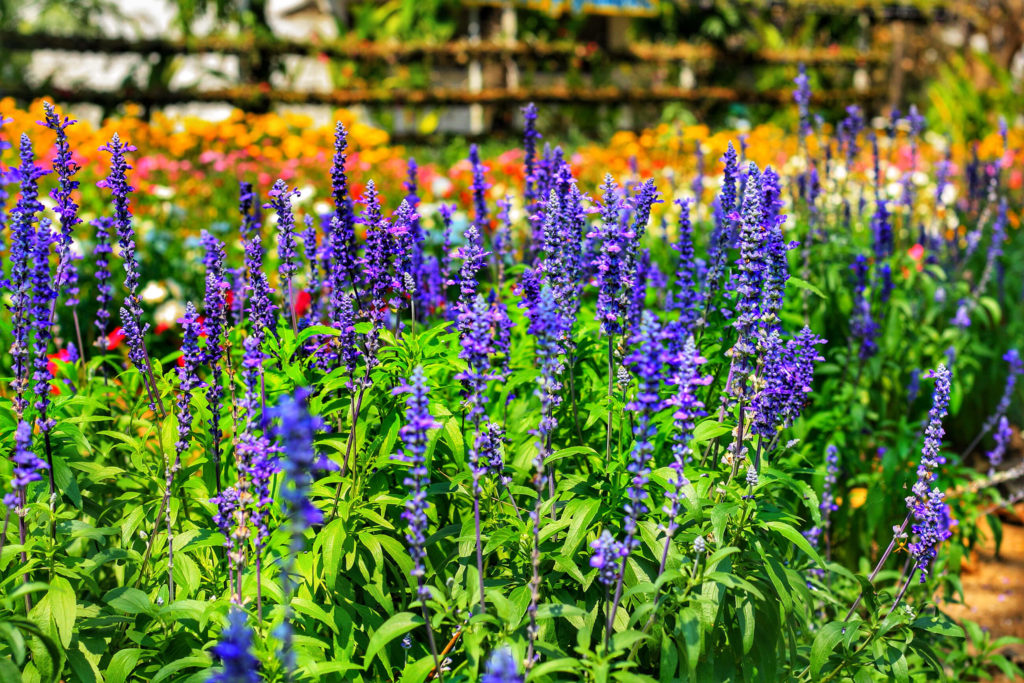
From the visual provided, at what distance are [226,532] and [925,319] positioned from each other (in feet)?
13.1

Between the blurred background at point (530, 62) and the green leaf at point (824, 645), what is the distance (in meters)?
10.8

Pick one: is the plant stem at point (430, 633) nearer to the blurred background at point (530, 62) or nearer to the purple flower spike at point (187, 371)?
the purple flower spike at point (187, 371)

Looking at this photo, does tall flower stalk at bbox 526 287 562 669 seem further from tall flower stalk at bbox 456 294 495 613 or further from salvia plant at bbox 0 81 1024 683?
tall flower stalk at bbox 456 294 495 613

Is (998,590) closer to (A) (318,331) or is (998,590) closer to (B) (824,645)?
(B) (824,645)

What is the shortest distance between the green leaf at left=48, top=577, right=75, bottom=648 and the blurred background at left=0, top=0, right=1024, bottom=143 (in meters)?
11.9

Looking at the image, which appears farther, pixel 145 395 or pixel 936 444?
pixel 145 395

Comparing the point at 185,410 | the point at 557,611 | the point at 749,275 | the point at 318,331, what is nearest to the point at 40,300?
the point at 185,410

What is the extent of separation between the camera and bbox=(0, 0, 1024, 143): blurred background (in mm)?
13414

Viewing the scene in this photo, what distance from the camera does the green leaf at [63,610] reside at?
2.17 meters

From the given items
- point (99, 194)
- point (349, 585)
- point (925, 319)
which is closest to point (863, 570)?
point (925, 319)

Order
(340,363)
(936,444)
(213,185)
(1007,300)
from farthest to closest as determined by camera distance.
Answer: (213,185) < (1007,300) < (340,363) < (936,444)

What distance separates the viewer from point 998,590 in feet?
14.1

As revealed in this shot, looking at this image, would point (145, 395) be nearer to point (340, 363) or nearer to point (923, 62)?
point (340, 363)

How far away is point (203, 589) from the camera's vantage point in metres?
2.65
